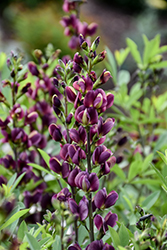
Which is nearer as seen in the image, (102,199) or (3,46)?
(102,199)

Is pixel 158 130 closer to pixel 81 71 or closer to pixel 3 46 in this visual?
pixel 81 71

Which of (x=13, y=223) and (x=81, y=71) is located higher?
(x=81, y=71)

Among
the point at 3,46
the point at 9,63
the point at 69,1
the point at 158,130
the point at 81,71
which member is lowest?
the point at 158,130

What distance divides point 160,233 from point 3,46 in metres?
5.96

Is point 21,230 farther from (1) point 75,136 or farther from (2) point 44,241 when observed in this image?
(1) point 75,136

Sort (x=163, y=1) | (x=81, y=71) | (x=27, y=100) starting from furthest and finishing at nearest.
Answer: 1. (x=163, y=1)
2. (x=27, y=100)
3. (x=81, y=71)

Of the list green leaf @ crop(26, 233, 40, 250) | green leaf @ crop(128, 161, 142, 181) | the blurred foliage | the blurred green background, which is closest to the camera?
green leaf @ crop(26, 233, 40, 250)

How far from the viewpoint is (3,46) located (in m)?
5.86

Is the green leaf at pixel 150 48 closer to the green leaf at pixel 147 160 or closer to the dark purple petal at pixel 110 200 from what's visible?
the green leaf at pixel 147 160

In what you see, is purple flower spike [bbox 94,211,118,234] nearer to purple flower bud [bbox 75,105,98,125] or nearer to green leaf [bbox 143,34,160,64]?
purple flower bud [bbox 75,105,98,125]

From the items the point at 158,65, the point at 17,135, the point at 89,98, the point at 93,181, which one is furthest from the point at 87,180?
the point at 158,65

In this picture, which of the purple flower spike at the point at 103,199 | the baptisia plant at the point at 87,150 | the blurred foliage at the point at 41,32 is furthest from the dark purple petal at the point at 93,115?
the blurred foliage at the point at 41,32

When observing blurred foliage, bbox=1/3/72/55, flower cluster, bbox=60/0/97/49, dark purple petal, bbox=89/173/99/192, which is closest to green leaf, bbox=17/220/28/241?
dark purple petal, bbox=89/173/99/192

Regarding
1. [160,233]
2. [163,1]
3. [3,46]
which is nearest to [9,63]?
[160,233]
